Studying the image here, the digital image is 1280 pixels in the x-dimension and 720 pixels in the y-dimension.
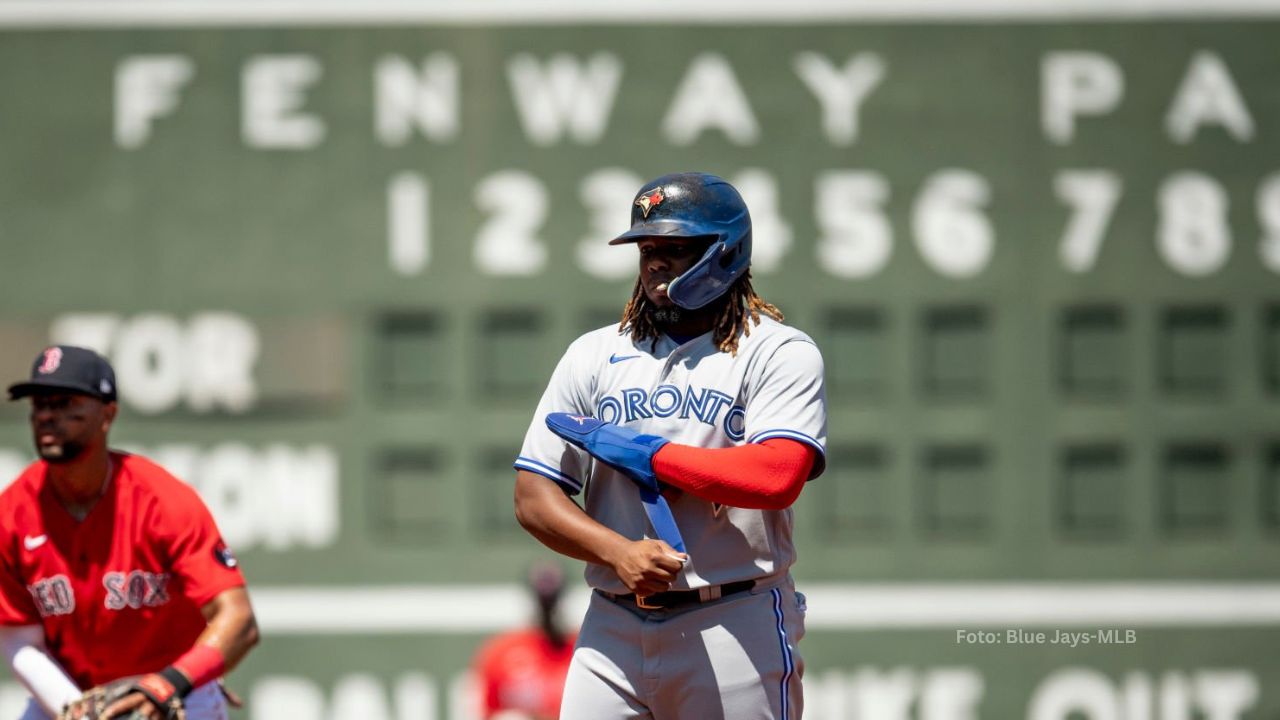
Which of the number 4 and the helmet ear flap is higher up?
the number 4

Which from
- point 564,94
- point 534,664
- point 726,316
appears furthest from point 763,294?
point 726,316

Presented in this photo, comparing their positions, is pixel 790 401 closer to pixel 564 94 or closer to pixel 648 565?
pixel 648 565

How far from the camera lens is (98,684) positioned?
13.2 ft

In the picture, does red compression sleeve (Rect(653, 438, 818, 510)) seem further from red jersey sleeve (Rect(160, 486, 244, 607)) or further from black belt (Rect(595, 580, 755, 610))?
red jersey sleeve (Rect(160, 486, 244, 607))

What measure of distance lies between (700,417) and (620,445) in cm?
20

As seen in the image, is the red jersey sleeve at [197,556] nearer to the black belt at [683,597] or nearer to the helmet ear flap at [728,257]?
the black belt at [683,597]

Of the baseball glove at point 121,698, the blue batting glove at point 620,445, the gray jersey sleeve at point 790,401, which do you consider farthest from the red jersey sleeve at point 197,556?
the gray jersey sleeve at point 790,401

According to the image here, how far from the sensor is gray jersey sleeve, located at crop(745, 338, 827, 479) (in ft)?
10.7

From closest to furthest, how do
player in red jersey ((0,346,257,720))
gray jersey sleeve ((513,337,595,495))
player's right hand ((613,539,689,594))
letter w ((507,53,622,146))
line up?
player's right hand ((613,539,689,594)) < gray jersey sleeve ((513,337,595,495)) < player in red jersey ((0,346,257,720)) < letter w ((507,53,622,146))

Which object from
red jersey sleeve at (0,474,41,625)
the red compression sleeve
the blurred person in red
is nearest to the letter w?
the blurred person in red

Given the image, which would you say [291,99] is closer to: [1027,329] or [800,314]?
[800,314]

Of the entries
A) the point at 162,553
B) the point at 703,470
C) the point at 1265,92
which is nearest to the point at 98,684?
the point at 162,553

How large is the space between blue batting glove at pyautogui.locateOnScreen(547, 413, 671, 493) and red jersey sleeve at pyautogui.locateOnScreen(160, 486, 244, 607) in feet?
3.44

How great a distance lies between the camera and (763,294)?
7.63 metres
